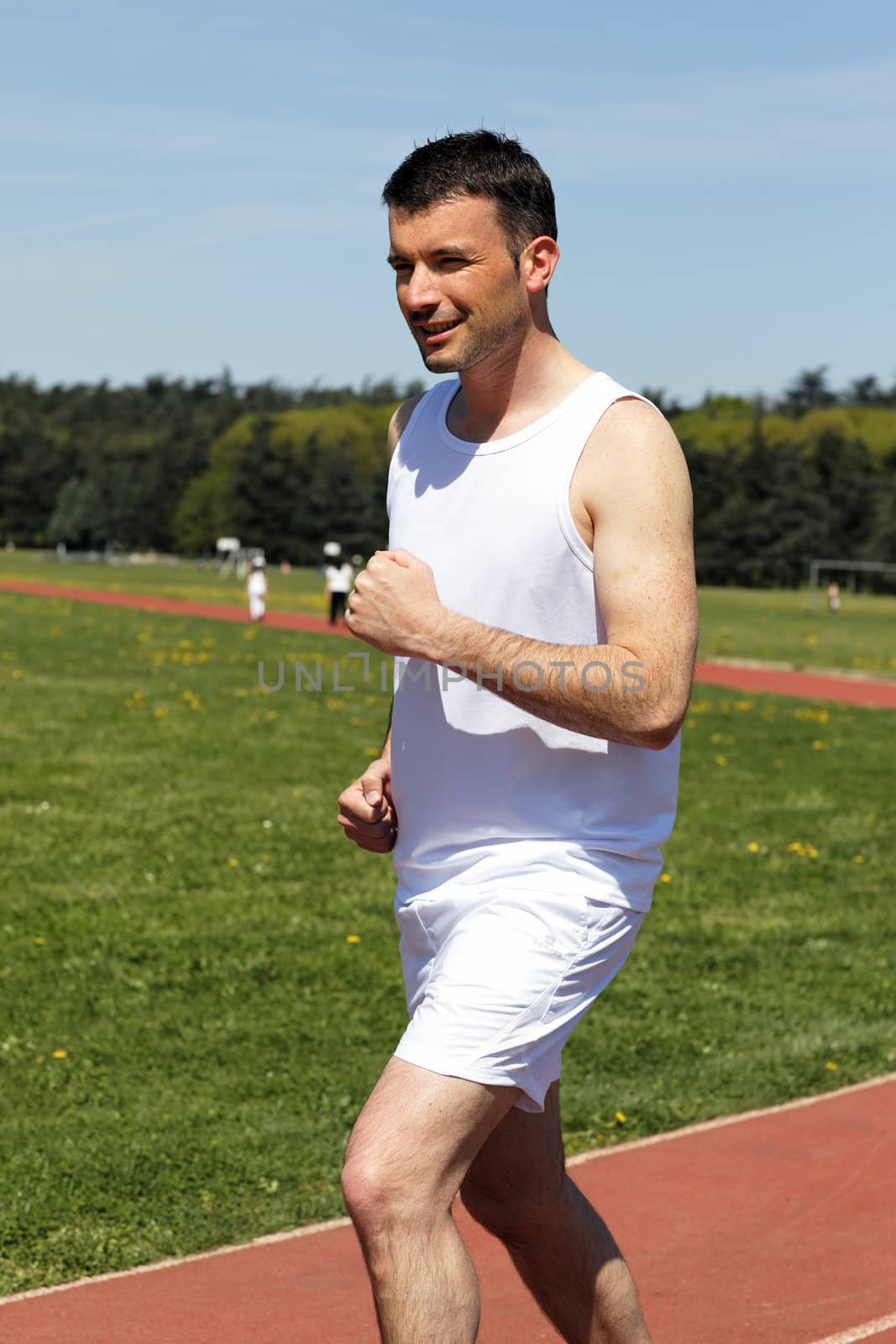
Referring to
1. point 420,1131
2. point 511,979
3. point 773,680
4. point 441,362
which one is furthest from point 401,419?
point 773,680

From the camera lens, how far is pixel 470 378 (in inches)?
107

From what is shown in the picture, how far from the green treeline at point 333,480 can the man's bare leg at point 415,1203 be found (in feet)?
242

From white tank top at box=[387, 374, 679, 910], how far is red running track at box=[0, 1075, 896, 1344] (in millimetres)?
1447

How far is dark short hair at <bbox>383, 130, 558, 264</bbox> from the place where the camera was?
2.64 m

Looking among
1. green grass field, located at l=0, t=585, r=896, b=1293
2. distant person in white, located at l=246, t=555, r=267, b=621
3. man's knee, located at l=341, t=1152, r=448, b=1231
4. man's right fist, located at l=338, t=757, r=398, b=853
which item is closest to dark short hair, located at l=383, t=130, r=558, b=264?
man's right fist, located at l=338, t=757, r=398, b=853

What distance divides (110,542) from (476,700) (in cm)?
11552

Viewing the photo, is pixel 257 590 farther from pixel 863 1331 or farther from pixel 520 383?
pixel 520 383

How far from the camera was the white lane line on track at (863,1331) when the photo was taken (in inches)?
138

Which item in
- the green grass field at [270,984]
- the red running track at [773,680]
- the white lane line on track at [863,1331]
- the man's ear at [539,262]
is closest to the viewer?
the man's ear at [539,262]

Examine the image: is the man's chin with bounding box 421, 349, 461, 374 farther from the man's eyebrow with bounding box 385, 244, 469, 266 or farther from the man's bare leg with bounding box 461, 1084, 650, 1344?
the man's bare leg with bounding box 461, 1084, 650, 1344

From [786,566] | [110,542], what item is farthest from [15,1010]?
[110,542]

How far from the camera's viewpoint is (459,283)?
264 centimetres

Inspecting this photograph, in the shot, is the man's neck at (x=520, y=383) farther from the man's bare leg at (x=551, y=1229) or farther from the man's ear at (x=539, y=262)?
the man's bare leg at (x=551, y=1229)

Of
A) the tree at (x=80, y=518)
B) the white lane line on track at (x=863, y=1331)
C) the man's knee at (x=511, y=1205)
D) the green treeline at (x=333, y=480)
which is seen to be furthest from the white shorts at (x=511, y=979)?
the tree at (x=80, y=518)
